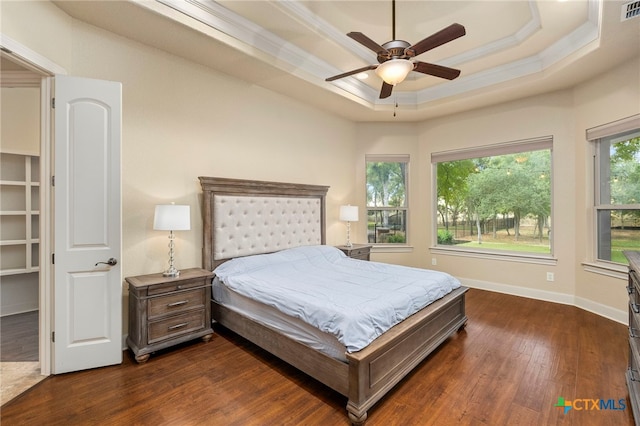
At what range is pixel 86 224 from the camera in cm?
244

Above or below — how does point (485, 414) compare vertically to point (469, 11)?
below

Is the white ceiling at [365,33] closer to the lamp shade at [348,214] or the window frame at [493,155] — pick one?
the window frame at [493,155]

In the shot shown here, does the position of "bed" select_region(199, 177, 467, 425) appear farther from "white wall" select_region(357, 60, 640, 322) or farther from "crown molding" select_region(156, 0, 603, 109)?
"white wall" select_region(357, 60, 640, 322)

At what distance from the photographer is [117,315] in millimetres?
2527

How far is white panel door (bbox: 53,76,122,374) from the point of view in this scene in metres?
2.36

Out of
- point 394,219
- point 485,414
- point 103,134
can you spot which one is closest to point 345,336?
point 485,414

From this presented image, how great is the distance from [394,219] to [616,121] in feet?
10.5

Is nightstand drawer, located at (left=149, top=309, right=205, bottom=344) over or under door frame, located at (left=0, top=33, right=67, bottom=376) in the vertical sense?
under

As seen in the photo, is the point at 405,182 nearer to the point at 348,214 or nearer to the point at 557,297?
the point at 348,214

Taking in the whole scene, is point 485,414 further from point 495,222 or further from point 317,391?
point 495,222

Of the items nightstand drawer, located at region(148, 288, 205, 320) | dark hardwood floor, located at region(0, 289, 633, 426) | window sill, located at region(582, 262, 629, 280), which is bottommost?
dark hardwood floor, located at region(0, 289, 633, 426)

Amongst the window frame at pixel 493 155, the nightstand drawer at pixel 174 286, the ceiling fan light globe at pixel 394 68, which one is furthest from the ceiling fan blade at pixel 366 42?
the window frame at pixel 493 155

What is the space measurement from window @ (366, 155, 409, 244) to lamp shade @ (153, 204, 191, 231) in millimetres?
3576

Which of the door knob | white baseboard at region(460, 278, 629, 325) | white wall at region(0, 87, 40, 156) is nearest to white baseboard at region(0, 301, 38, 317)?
white wall at region(0, 87, 40, 156)
